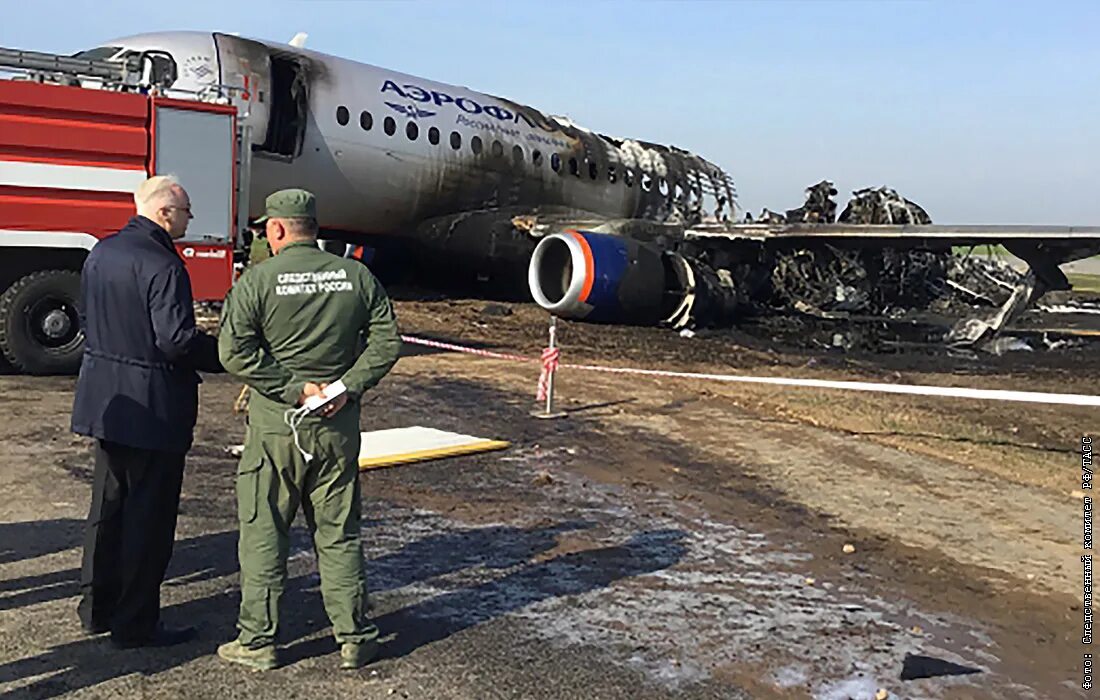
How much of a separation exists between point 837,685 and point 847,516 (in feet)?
9.22

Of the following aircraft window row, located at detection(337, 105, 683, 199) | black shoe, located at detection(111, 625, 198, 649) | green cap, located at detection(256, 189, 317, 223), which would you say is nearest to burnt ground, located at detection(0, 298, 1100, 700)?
black shoe, located at detection(111, 625, 198, 649)

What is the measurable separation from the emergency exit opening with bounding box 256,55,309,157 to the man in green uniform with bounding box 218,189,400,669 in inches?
447

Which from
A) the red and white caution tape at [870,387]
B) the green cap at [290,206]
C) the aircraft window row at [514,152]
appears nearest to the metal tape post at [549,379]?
the red and white caution tape at [870,387]

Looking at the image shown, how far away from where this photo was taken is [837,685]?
4219mm

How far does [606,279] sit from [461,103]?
15.8ft

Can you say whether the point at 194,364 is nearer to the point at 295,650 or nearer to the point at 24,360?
the point at 295,650

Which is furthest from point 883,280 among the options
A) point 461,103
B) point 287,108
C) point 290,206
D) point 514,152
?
point 290,206

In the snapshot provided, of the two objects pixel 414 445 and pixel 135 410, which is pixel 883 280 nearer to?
pixel 414 445

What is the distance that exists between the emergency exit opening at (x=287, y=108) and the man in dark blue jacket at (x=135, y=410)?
11.0 m

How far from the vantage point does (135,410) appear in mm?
4309

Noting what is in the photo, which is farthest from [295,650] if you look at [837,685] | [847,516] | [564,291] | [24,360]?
[564,291]

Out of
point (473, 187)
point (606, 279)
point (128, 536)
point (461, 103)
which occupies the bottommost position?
point (128, 536)

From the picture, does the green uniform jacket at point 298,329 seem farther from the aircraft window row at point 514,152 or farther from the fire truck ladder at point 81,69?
the aircraft window row at point 514,152

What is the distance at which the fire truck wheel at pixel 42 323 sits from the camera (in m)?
10.3
